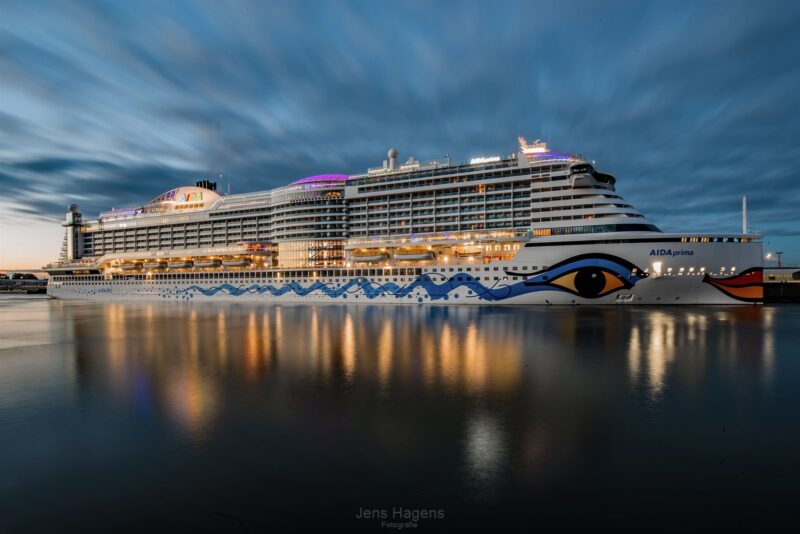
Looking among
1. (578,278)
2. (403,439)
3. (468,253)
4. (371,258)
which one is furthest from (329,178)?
(403,439)

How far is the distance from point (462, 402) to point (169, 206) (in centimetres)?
8292

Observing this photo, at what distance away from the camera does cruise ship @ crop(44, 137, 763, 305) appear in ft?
132

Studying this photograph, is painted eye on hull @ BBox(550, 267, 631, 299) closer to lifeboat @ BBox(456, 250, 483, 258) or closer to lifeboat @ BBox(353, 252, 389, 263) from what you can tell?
lifeboat @ BBox(456, 250, 483, 258)

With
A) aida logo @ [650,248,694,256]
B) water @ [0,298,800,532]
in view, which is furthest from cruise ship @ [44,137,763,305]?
water @ [0,298,800,532]

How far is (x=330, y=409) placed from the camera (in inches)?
417

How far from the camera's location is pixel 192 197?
3007 inches

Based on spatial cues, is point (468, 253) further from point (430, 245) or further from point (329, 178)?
point (329, 178)

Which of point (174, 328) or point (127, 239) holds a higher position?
point (127, 239)

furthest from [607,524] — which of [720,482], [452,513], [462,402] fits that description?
[462,402]

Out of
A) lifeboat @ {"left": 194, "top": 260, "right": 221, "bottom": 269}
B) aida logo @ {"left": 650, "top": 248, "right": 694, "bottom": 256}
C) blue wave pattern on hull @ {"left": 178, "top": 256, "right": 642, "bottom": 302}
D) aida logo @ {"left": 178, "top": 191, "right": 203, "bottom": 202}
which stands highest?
aida logo @ {"left": 178, "top": 191, "right": 203, "bottom": 202}

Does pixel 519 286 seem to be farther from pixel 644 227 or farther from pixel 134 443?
pixel 134 443

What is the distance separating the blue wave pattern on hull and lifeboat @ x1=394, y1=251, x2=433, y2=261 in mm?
2182

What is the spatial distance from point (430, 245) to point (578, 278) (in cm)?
1768

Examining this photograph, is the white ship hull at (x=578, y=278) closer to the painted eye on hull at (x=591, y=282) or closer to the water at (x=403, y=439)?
the painted eye on hull at (x=591, y=282)
